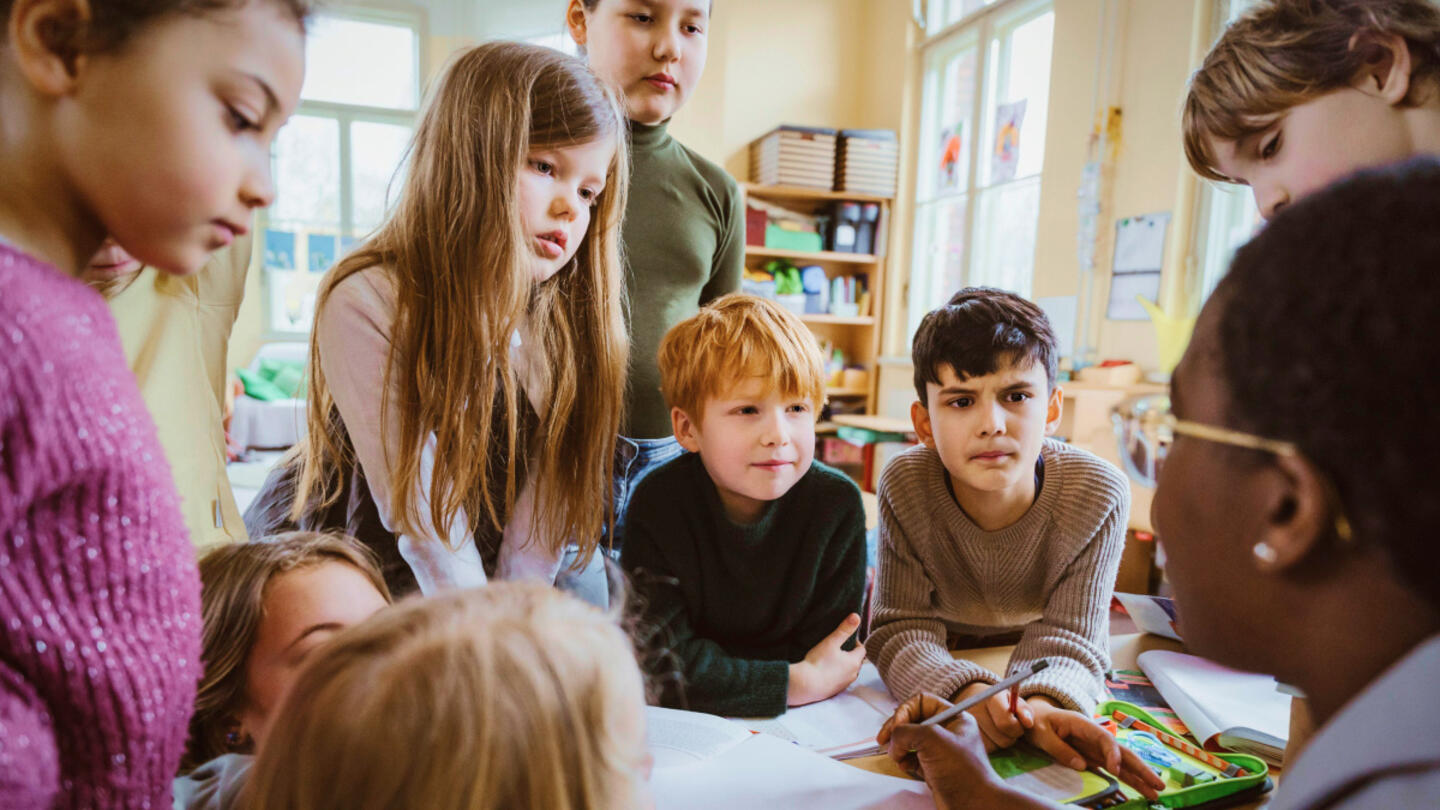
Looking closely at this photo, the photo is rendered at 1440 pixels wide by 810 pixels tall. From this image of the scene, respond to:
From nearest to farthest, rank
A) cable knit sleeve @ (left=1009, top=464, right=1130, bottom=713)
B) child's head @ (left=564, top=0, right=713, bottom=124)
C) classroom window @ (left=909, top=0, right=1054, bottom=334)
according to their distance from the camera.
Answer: cable knit sleeve @ (left=1009, top=464, right=1130, bottom=713), child's head @ (left=564, top=0, right=713, bottom=124), classroom window @ (left=909, top=0, right=1054, bottom=334)

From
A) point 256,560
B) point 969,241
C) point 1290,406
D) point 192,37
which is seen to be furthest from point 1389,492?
point 969,241

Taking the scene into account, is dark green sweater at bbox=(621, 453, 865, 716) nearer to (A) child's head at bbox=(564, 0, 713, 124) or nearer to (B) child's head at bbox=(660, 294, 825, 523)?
(B) child's head at bbox=(660, 294, 825, 523)

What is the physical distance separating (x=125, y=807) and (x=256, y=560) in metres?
0.35

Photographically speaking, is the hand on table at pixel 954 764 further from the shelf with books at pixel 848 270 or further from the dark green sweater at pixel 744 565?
the shelf with books at pixel 848 270

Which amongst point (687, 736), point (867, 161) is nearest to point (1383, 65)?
point (687, 736)

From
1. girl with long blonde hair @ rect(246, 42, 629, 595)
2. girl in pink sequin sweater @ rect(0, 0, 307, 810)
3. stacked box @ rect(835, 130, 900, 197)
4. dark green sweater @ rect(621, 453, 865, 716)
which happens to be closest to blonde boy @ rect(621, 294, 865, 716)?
dark green sweater @ rect(621, 453, 865, 716)

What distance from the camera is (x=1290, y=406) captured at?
1.40ft

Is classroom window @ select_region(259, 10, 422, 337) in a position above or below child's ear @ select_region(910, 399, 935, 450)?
above

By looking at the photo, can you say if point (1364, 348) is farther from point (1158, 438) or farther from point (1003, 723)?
point (1003, 723)

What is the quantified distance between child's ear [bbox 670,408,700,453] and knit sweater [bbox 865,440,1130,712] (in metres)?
0.30

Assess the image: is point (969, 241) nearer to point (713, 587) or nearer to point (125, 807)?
point (713, 587)

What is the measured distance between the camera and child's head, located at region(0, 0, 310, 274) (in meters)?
0.35

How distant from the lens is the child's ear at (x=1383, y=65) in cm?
72

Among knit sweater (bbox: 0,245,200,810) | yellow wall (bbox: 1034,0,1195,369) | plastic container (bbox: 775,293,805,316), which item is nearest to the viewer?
knit sweater (bbox: 0,245,200,810)
